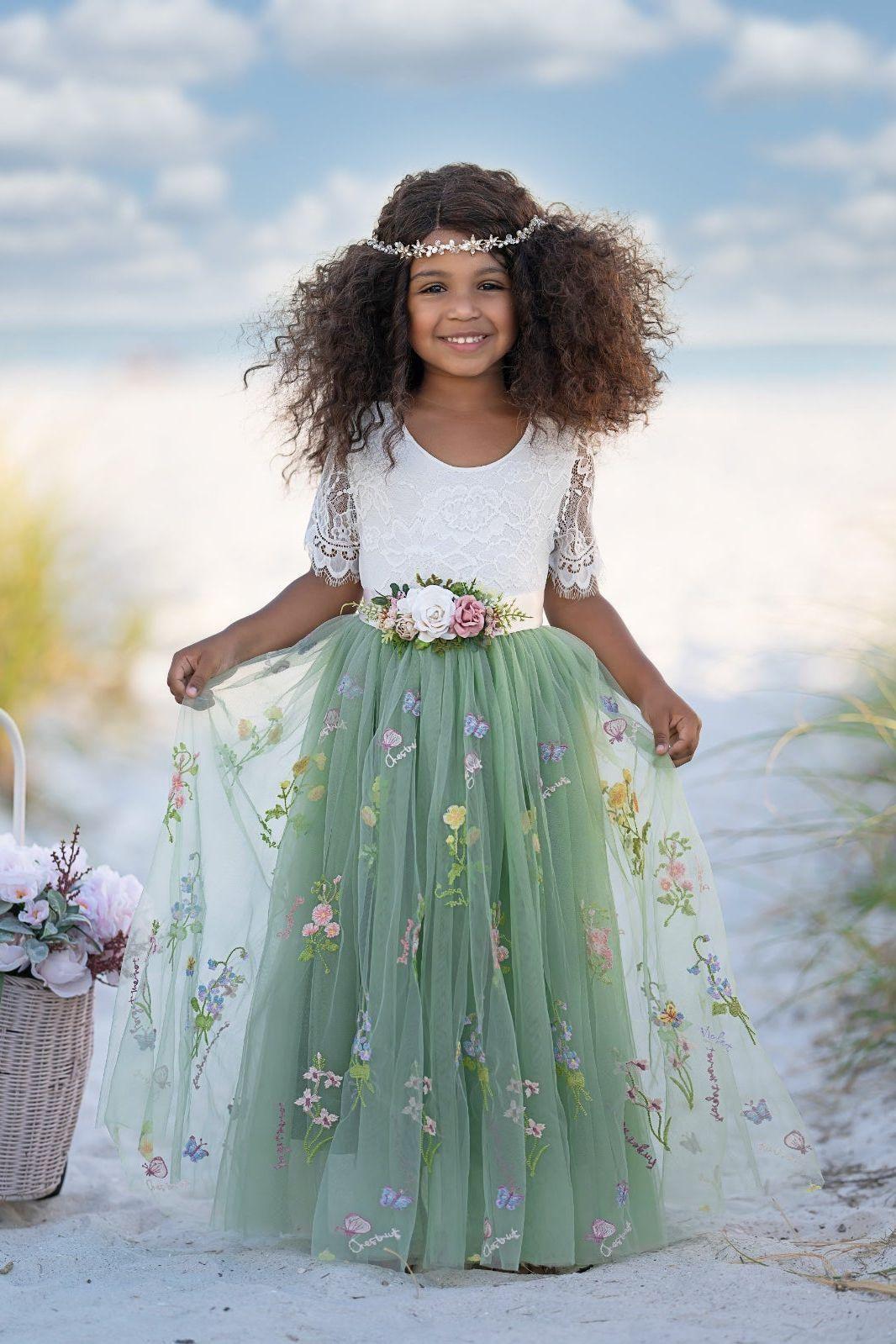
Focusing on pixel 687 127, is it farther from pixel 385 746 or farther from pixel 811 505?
pixel 385 746

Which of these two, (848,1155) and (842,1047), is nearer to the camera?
(848,1155)

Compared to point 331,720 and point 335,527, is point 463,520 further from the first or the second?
point 331,720

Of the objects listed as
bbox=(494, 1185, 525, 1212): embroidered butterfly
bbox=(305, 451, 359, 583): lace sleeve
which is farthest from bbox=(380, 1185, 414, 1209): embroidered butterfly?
bbox=(305, 451, 359, 583): lace sleeve

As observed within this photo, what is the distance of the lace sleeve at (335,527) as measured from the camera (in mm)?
2092

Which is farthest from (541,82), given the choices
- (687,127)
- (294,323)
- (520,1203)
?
(520,1203)

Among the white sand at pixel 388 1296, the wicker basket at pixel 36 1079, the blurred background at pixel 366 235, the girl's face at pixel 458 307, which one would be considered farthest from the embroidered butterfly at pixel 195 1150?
the blurred background at pixel 366 235

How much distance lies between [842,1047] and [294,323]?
1734 mm

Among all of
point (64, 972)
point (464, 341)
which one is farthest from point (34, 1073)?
point (464, 341)

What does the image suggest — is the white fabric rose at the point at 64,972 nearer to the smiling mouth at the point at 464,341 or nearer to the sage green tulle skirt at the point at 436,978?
the sage green tulle skirt at the point at 436,978

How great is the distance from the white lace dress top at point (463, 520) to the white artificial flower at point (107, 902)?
1.92 feet

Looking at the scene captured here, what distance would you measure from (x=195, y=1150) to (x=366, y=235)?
4412mm

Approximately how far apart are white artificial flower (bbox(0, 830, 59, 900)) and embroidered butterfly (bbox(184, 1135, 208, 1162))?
1.42 feet

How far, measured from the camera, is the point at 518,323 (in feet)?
6.73

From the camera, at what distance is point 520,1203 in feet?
5.84
